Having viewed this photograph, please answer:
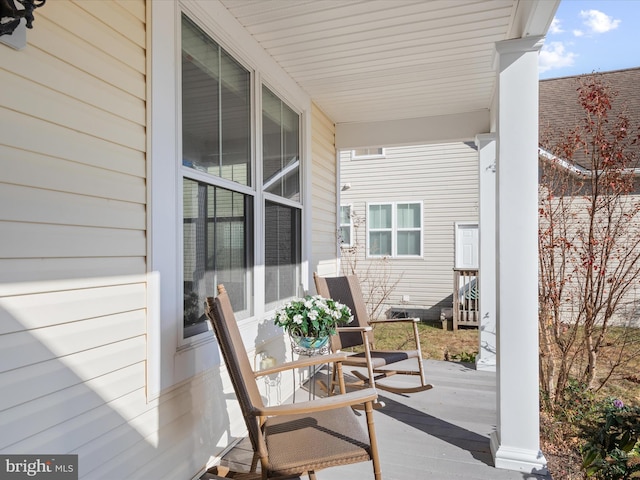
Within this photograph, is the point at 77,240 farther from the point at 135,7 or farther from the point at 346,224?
the point at 346,224

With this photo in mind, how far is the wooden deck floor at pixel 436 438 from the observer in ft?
7.63

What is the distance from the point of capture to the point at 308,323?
2748 mm

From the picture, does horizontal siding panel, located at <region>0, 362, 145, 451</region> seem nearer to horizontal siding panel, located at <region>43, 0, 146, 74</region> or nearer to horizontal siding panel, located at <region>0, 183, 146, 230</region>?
horizontal siding panel, located at <region>0, 183, 146, 230</region>

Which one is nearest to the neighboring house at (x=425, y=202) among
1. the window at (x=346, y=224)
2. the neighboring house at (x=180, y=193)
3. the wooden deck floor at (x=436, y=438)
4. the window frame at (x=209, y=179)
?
the window at (x=346, y=224)

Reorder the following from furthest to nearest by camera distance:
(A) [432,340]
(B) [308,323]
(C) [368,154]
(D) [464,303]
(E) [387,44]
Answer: (C) [368,154] < (D) [464,303] < (A) [432,340] < (E) [387,44] < (B) [308,323]

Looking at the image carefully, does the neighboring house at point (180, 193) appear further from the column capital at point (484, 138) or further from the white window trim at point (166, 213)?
the column capital at point (484, 138)

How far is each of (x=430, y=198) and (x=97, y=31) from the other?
7.67 metres

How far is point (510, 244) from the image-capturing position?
7.68ft

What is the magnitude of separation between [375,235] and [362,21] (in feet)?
21.6

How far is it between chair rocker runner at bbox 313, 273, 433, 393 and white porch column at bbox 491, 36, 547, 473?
3.33 feet

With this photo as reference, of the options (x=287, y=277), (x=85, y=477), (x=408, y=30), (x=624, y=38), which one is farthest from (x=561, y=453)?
(x=624, y=38)

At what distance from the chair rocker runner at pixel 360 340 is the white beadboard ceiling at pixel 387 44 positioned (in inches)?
69.9

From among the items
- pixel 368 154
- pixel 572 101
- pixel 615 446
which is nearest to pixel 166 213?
pixel 615 446

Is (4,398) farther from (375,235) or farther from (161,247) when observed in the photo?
(375,235)
